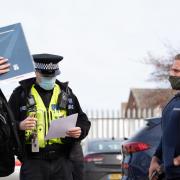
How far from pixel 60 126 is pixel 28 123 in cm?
36

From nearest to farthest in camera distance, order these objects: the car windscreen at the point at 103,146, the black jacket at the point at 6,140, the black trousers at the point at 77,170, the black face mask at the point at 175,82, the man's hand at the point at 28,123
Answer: the black jacket at the point at 6,140 < the black face mask at the point at 175,82 < the man's hand at the point at 28,123 < the black trousers at the point at 77,170 < the car windscreen at the point at 103,146

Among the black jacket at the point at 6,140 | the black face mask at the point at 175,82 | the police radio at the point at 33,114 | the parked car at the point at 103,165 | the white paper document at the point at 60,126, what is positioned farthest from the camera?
the parked car at the point at 103,165

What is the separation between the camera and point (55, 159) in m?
6.68

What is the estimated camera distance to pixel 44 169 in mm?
6629

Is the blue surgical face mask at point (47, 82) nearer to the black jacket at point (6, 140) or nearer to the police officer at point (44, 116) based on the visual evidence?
the police officer at point (44, 116)

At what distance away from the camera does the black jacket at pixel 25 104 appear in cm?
661

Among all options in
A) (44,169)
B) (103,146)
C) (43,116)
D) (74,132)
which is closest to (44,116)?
(43,116)

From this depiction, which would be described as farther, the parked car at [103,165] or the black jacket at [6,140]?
the parked car at [103,165]

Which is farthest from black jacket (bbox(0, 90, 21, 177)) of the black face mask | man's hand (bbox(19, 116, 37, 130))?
the black face mask

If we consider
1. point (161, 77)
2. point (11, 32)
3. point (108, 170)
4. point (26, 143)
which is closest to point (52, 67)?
point (26, 143)

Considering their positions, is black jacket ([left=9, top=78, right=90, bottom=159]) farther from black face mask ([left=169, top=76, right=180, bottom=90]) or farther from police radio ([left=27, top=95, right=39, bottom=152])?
black face mask ([left=169, top=76, right=180, bottom=90])

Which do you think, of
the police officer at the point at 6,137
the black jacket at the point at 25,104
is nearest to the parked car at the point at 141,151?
the black jacket at the point at 25,104

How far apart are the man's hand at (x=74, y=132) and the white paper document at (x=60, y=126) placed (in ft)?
0.13

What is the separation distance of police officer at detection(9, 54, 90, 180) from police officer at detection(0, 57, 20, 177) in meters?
1.30
